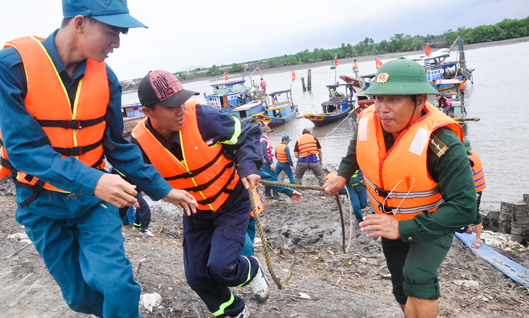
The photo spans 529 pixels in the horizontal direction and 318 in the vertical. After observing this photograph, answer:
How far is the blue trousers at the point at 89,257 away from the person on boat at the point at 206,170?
2.43 ft

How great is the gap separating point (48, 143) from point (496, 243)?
734cm

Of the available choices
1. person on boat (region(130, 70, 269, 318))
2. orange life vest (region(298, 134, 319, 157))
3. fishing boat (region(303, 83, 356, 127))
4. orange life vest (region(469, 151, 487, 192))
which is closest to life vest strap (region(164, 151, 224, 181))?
person on boat (region(130, 70, 269, 318))

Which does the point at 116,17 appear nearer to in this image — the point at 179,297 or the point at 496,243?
the point at 179,297

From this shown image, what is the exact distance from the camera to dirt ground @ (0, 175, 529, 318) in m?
3.49

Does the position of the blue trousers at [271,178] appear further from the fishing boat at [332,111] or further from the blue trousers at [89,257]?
the fishing boat at [332,111]

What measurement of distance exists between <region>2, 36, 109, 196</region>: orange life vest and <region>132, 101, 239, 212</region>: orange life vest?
2.12ft

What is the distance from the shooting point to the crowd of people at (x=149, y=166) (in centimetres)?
202

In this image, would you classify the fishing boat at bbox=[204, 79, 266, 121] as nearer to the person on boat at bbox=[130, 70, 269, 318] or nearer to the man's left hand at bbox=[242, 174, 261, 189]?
the person on boat at bbox=[130, 70, 269, 318]

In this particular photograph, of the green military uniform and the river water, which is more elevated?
the green military uniform

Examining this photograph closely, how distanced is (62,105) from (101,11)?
2.10 feet

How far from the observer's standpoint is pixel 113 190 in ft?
6.47

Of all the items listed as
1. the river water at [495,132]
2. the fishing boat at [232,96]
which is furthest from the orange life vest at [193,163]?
the fishing boat at [232,96]

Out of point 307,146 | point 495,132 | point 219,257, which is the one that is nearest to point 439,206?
point 219,257

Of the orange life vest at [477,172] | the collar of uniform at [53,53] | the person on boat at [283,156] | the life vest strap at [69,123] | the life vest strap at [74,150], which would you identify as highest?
the collar of uniform at [53,53]
